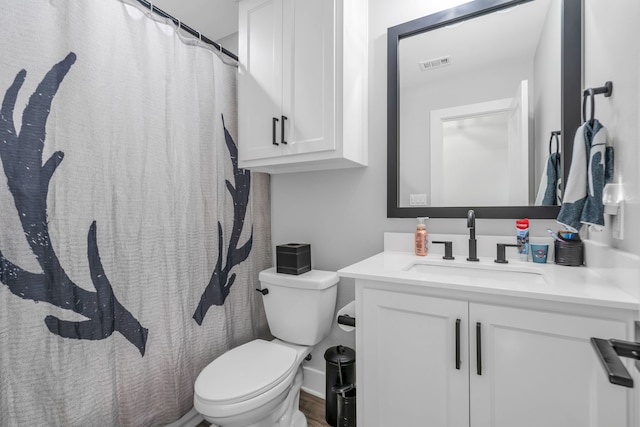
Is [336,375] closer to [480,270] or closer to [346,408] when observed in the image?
[346,408]

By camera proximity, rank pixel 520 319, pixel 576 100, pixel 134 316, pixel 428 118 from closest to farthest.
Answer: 1. pixel 520 319
2. pixel 576 100
3. pixel 134 316
4. pixel 428 118

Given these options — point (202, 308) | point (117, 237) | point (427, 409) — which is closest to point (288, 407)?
point (202, 308)

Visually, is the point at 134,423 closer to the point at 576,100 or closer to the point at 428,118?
the point at 428,118

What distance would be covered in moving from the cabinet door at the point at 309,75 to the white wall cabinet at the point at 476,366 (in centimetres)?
79

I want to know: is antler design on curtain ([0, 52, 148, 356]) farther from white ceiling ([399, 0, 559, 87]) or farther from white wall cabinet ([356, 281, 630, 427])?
white ceiling ([399, 0, 559, 87])

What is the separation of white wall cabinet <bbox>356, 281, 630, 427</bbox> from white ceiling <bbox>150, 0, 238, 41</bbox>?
1903mm

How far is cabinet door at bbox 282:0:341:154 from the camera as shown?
132 centimetres

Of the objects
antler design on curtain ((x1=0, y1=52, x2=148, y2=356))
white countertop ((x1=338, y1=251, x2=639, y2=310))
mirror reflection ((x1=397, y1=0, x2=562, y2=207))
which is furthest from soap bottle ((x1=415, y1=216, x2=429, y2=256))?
antler design on curtain ((x1=0, y1=52, x2=148, y2=356))

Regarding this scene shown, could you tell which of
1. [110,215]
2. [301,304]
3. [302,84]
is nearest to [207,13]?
[302,84]

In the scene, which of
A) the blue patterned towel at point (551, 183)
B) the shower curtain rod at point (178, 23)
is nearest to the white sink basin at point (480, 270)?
the blue patterned towel at point (551, 183)

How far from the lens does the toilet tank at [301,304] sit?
1474 mm

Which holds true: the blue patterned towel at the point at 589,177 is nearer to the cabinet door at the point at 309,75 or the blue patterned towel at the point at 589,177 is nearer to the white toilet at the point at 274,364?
the cabinet door at the point at 309,75

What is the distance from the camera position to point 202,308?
1.50 metres

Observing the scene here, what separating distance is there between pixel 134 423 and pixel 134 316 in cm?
45
